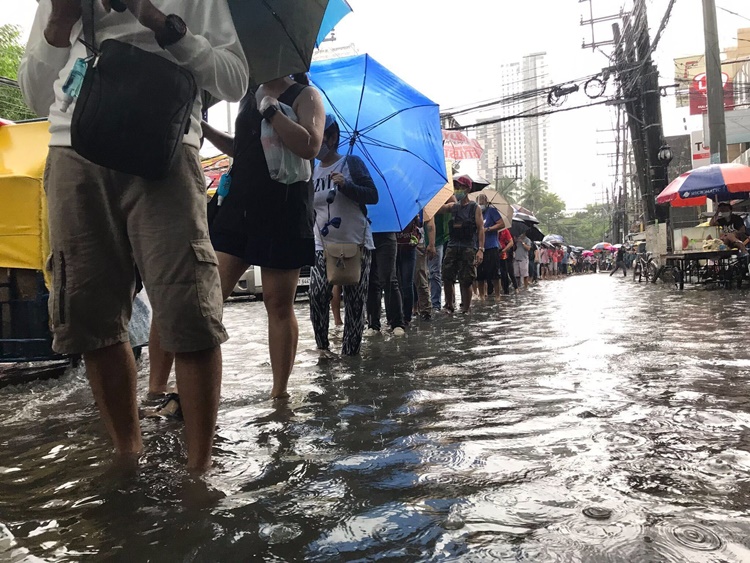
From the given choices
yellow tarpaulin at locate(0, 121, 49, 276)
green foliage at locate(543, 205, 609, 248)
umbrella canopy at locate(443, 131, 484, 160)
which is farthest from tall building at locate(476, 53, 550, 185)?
yellow tarpaulin at locate(0, 121, 49, 276)

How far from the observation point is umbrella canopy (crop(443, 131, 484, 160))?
25587 mm

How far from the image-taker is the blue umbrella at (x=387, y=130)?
4859 mm

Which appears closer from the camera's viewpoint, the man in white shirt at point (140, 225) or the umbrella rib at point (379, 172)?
the man in white shirt at point (140, 225)

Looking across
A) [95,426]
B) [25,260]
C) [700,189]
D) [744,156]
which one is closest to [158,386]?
[95,426]

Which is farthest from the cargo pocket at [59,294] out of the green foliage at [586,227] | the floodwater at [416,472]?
the green foliage at [586,227]

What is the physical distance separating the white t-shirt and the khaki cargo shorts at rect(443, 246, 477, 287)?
13.6 feet

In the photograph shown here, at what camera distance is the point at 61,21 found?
1.71 m

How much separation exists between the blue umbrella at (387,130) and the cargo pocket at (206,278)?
3.26 metres

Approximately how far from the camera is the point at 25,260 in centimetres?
334

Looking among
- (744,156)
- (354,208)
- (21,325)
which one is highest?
(744,156)

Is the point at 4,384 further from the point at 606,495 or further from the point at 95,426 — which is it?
the point at 606,495

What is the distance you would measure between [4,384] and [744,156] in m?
22.0

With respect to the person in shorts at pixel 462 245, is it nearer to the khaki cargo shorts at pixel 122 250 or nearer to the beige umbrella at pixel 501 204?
the beige umbrella at pixel 501 204

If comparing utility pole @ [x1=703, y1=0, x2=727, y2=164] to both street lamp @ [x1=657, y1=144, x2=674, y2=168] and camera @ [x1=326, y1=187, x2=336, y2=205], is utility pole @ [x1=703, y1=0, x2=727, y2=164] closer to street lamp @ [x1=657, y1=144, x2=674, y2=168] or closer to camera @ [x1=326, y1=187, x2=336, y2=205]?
street lamp @ [x1=657, y1=144, x2=674, y2=168]
